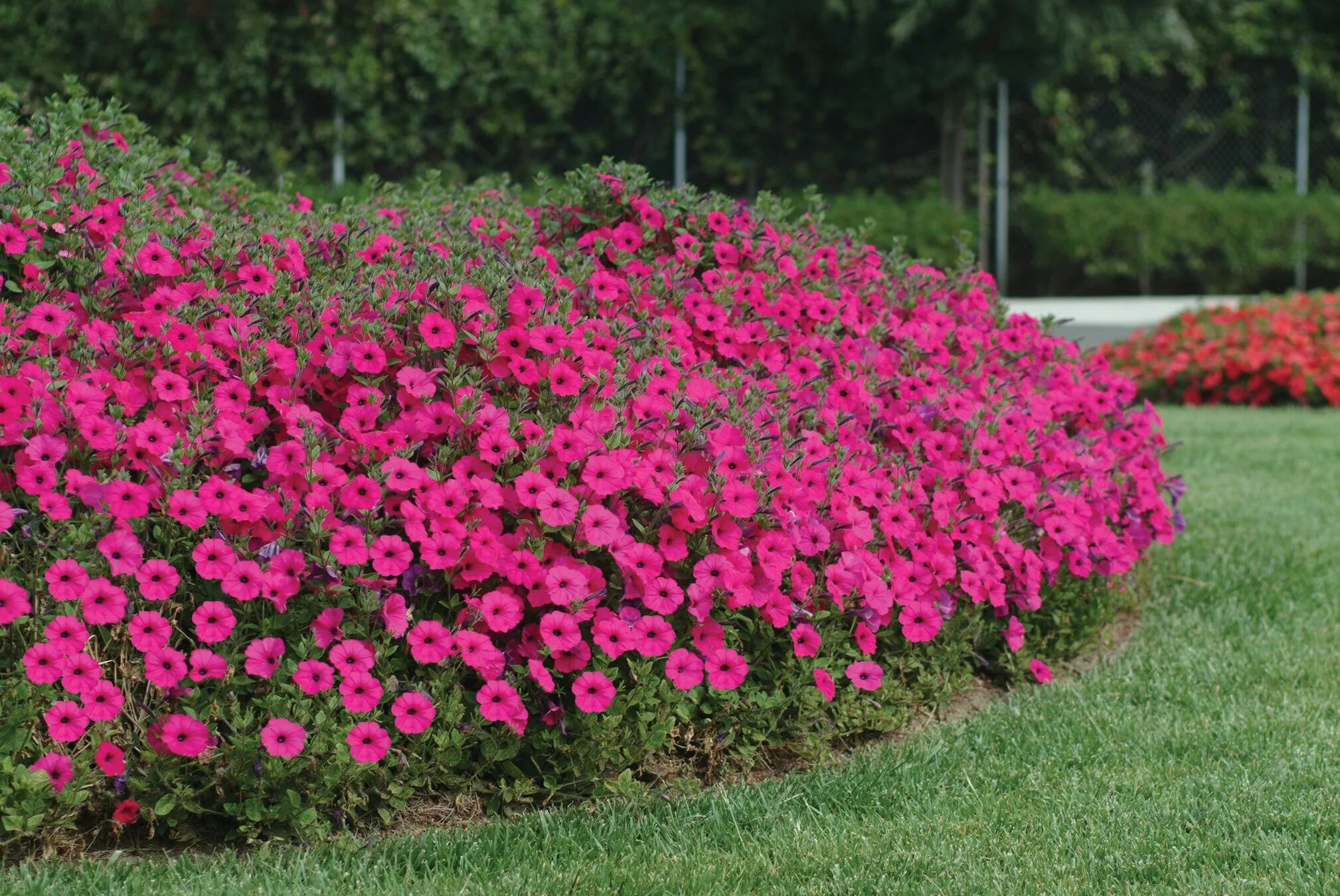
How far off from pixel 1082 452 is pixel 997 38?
9.51 meters

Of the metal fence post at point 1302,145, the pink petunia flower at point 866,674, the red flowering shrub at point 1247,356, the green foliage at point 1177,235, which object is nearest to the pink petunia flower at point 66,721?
the pink petunia flower at point 866,674

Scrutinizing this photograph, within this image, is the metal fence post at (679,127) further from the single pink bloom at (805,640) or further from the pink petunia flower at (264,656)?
the pink petunia flower at (264,656)

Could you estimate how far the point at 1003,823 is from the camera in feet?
9.06

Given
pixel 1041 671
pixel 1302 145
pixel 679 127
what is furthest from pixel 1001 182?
pixel 1041 671

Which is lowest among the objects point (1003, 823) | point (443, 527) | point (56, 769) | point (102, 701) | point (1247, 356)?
point (1003, 823)

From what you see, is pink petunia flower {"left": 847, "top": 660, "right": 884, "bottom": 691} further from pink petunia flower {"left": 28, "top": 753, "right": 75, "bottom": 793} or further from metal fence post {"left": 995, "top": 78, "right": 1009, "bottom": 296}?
metal fence post {"left": 995, "top": 78, "right": 1009, "bottom": 296}

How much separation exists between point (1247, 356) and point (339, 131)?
762 centimetres

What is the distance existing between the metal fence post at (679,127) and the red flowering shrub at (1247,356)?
5.39 metres

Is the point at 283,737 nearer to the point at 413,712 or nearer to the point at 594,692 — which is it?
the point at 413,712

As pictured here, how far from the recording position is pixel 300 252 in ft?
11.8

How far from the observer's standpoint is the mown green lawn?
2518 mm

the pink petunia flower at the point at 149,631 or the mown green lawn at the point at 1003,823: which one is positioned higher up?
the pink petunia flower at the point at 149,631

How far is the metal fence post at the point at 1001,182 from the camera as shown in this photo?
1399cm

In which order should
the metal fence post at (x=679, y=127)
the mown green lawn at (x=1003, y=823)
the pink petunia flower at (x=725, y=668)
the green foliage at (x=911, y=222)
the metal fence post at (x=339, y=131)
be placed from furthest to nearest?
the metal fence post at (x=679, y=127) < the metal fence post at (x=339, y=131) < the green foliage at (x=911, y=222) < the pink petunia flower at (x=725, y=668) < the mown green lawn at (x=1003, y=823)
